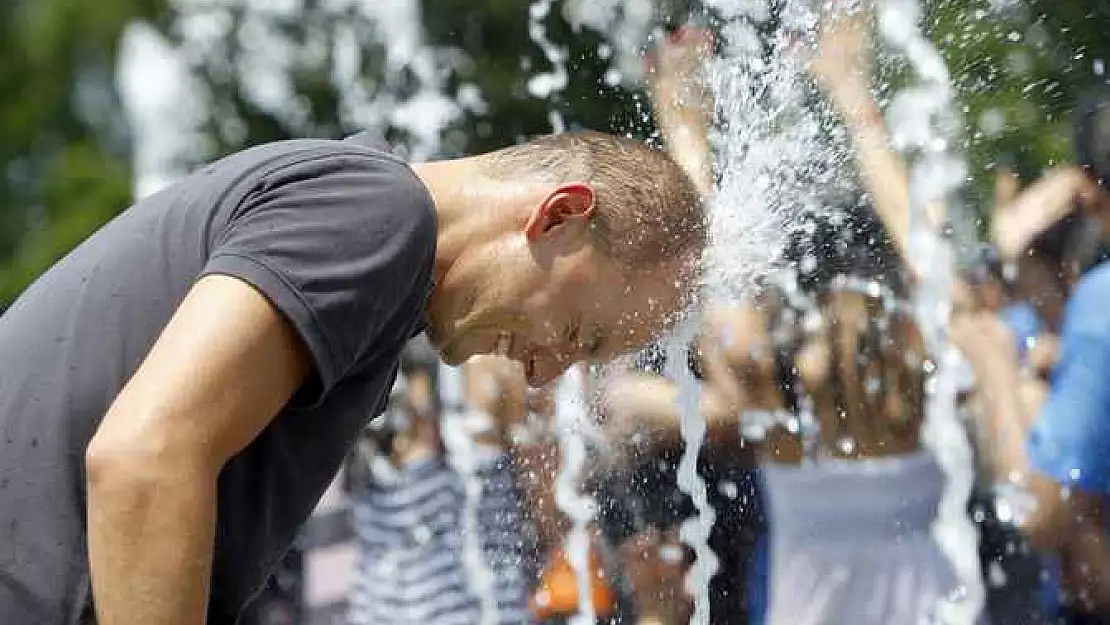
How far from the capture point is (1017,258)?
337 centimetres

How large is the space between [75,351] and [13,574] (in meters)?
0.25

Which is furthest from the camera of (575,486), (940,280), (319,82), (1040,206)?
(319,82)

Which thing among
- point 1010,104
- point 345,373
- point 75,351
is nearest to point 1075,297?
point 1010,104

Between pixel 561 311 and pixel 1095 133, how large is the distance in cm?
162

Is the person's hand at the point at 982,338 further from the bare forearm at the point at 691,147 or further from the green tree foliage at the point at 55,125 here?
the green tree foliage at the point at 55,125

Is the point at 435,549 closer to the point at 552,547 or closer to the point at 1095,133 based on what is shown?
the point at 552,547

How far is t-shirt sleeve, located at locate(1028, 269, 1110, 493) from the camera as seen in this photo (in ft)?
10.2

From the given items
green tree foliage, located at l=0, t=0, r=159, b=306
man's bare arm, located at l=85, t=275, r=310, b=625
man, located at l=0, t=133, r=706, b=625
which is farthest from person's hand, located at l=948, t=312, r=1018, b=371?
green tree foliage, located at l=0, t=0, r=159, b=306

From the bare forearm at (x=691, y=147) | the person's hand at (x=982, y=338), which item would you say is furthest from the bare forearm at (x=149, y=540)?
the person's hand at (x=982, y=338)

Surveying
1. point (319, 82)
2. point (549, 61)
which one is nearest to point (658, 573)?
point (549, 61)

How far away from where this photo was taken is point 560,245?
1.97 metres

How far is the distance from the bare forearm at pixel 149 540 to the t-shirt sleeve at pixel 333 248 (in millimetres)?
199

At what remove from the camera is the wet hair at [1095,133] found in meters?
3.19

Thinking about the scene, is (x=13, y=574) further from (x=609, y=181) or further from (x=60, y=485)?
(x=609, y=181)
